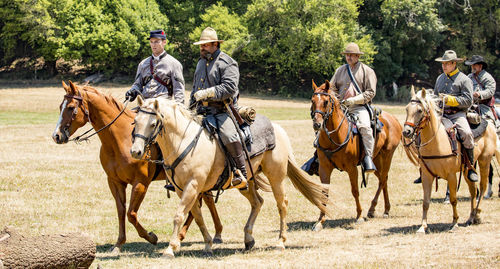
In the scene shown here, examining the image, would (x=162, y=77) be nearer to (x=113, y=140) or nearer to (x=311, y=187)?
(x=113, y=140)

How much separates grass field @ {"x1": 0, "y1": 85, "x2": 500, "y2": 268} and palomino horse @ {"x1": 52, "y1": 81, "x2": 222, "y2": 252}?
76 cm

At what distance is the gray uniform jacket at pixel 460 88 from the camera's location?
35.8 feet

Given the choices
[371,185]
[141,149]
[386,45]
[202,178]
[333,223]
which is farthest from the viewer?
[386,45]

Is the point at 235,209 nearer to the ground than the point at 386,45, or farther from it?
farther from it

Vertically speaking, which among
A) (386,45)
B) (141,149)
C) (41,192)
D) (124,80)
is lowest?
(124,80)

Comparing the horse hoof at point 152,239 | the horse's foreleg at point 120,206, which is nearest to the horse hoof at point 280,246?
the horse hoof at point 152,239

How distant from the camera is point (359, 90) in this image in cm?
1177

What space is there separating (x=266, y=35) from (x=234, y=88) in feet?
144

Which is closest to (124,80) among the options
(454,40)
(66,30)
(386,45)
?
(66,30)

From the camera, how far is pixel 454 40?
54.0 meters

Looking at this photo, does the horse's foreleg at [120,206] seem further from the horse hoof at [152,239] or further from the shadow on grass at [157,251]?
the horse hoof at [152,239]

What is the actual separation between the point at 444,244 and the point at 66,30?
47.6 meters

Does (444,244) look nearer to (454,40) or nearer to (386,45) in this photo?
(386,45)

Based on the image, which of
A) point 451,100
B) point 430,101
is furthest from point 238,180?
point 451,100
